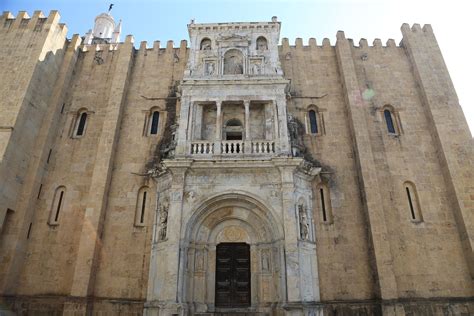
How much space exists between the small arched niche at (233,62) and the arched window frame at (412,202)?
10.2 meters

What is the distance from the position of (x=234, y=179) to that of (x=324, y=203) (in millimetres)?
4483

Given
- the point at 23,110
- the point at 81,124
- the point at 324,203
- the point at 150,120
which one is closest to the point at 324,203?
the point at 324,203

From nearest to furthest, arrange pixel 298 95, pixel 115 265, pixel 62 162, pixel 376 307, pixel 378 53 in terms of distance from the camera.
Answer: pixel 376 307, pixel 115 265, pixel 62 162, pixel 298 95, pixel 378 53

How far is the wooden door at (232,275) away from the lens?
1367 centimetres

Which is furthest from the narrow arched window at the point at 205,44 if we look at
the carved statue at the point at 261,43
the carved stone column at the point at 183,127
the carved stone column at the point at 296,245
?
the carved stone column at the point at 296,245

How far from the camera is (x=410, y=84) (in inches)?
728

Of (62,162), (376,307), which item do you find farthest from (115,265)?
(376,307)

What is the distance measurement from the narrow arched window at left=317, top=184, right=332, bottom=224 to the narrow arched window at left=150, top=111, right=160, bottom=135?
905 centimetres

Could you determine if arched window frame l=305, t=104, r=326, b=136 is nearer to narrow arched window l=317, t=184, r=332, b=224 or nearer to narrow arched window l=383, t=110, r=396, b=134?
narrow arched window l=317, t=184, r=332, b=224

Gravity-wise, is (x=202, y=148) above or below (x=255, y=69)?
below

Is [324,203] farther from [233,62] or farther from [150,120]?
[150,120]

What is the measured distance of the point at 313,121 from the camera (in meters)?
17.8

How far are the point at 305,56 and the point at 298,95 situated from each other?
2.91 m

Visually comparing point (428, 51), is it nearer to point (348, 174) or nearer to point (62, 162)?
point (348, 174)
